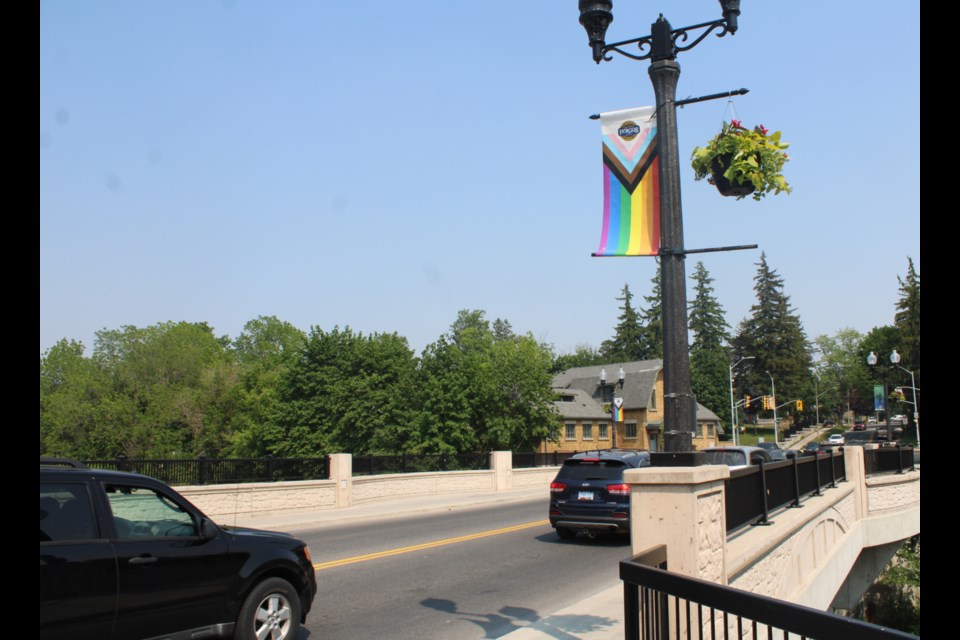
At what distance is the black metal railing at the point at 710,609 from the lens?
3199 millimetres

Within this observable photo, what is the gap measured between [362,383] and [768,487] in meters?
42.9

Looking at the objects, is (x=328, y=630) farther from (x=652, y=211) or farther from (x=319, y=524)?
(x=319, y=524)

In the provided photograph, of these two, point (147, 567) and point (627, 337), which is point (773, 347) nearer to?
point (627, 337)

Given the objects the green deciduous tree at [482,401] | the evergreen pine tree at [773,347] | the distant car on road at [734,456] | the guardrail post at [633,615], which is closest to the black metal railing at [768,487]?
the distant car on road at [734,456]

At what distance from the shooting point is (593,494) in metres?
14.1

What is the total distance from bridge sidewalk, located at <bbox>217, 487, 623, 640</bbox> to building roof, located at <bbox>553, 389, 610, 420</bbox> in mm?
30987

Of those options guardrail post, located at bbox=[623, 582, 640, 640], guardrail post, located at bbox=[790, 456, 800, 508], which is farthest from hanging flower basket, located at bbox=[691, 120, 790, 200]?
guardrail post, located at bbox=[790, 456, 800, 508]

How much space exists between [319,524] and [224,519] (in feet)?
8.14

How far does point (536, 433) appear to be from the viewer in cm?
4775

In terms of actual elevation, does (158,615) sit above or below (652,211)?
below

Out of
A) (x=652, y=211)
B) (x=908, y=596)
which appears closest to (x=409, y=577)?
(x=652, y=211)

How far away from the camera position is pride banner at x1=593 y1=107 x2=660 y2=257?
7020mm

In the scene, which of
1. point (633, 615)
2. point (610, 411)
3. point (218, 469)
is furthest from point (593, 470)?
point (610, 411)
